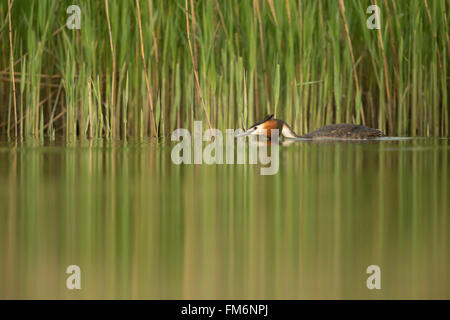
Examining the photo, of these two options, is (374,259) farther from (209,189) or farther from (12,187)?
(12,187)

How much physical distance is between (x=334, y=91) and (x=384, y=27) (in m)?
0.78

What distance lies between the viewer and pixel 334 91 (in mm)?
7867

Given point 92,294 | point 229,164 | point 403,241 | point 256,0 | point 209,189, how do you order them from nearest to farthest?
point 92,294 → point 403,241 → point 209,189 → point 229,164 → point 256,0

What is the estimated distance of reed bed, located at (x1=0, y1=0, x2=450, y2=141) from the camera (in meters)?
7.67

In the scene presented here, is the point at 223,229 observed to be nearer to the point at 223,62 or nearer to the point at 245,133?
the point at 245,133

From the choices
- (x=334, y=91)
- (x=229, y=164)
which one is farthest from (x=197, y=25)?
(x=229, y=164)

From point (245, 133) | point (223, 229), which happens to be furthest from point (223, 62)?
point (223, 229)

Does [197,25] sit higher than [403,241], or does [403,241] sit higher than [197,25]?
[197,25]

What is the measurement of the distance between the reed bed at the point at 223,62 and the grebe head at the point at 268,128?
0.26m

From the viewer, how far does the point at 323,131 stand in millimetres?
7430

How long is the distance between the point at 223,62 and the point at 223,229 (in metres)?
4.80

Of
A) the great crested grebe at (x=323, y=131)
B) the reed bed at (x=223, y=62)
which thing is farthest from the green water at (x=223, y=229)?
the reed bed at (x=223, y=62)

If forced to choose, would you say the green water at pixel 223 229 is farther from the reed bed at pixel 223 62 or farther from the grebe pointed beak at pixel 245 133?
the reed bed at pixel 223 62

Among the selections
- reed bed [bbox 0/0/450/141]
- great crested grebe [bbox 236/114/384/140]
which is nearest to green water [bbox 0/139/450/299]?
great crested grebe [bbox 236/114/384/140]
